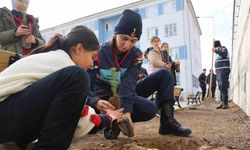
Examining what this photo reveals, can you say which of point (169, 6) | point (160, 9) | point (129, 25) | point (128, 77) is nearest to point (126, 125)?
point (128, 77)

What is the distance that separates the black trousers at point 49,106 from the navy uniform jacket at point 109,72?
1.04m

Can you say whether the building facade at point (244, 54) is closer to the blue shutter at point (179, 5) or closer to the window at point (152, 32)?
the blue shutter at point (179, 5)

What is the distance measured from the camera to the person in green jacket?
2756 millimetres

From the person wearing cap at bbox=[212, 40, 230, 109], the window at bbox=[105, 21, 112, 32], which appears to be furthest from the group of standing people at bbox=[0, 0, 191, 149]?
the window at bbox=[105, 21, 112, 32]

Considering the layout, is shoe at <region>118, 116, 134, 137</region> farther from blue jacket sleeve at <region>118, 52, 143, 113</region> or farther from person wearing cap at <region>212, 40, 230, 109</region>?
person wearing cap at <region>212, 40, 230, 109</region>

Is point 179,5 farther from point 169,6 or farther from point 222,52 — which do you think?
point 222,52

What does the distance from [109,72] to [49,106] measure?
1165 millimetres

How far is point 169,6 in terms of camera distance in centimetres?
2758

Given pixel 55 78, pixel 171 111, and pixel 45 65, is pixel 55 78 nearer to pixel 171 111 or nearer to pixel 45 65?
pixel 45 65

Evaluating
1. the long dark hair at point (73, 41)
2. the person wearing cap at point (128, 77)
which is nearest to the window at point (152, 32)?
the person wearing cap at point (128, 77)

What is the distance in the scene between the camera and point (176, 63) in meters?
6.06

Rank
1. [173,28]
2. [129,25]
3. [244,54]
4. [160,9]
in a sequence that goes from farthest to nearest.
Answer: [160,9] → [173,28] → [244,54] → [129,25]

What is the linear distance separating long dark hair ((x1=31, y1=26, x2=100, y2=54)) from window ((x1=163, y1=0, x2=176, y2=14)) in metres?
26.4

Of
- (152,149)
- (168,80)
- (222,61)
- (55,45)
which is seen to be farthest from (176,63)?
(55,45)
